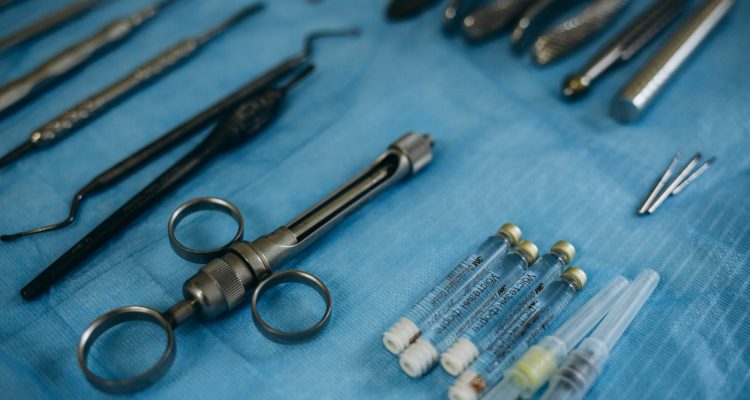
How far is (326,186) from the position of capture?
1177 mm

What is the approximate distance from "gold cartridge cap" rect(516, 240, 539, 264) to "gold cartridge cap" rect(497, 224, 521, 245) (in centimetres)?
2

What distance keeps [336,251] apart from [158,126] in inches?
18.8

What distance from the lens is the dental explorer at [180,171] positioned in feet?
3.20

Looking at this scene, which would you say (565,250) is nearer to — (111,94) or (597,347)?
(597,347)

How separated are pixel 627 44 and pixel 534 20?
0.21 m

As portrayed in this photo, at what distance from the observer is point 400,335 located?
2.99 feet

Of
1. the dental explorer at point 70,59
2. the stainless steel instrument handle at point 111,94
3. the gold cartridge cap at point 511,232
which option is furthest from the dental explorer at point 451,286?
the dental explorer at point 70,59

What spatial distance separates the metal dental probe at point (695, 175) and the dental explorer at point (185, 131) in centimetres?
78

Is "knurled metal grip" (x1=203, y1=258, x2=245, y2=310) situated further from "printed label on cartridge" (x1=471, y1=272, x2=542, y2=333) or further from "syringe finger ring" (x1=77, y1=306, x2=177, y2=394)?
"printed label on cartridge" (x1=471, y1=272, x2=542, y2=333)

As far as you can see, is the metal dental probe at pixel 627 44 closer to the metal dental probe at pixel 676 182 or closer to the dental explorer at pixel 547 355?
the metal dental probe at pixel 676 182

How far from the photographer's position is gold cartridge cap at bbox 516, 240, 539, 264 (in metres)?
1.03

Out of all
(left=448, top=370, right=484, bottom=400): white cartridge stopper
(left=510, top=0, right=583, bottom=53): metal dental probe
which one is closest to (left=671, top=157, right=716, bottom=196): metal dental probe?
(left=510, top=0, right=583, bottom=53): metal dental probe

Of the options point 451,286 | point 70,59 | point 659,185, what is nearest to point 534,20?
point 659,185

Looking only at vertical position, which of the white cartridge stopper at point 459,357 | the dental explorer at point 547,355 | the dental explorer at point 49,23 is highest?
the dental explorer at point 547,355
